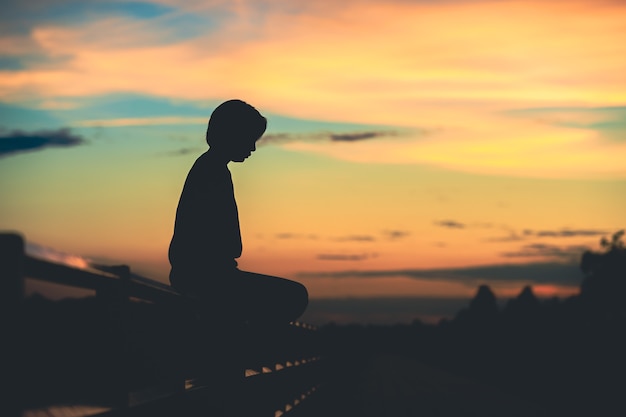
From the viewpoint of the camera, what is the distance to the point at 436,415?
68.0 feet

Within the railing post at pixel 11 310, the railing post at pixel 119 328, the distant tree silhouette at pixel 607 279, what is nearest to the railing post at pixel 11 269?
the railing post at pixel 11 310

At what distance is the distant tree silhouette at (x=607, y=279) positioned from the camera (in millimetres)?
175125

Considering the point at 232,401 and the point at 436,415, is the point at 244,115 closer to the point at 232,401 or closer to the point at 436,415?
the point at 232,401

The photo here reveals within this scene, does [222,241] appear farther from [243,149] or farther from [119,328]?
[119,328]

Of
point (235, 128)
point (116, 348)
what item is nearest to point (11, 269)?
point (116, 348)

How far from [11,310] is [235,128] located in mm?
3570

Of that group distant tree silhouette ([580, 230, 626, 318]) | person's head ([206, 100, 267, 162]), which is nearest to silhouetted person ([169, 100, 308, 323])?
person's head ([206, 100, 267, 162])

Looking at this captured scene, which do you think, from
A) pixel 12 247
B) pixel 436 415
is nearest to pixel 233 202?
pixel 12 247

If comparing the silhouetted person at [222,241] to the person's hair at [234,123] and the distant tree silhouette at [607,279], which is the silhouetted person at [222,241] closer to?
the person's hair at [234,123]

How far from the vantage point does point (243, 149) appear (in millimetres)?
7602

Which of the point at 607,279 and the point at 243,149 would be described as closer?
the point at 243,149

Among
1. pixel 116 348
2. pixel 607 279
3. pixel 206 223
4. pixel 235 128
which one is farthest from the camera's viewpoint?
pixel 607 279

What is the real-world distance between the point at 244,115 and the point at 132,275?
179 centimetres

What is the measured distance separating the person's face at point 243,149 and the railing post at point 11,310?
3.47 m
